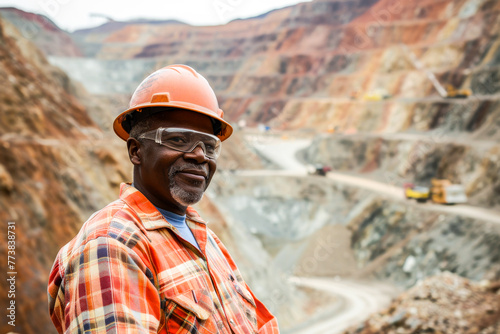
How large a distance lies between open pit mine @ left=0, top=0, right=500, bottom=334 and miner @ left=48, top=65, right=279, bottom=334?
691 centimetres

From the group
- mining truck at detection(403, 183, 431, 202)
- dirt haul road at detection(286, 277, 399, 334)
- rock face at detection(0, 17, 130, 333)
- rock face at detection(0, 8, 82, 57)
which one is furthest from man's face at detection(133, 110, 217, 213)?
rock face at detection(0, 8, 82, 57)

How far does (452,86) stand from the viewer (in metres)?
45.3

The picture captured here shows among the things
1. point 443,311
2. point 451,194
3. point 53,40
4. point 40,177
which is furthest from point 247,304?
point 53,40

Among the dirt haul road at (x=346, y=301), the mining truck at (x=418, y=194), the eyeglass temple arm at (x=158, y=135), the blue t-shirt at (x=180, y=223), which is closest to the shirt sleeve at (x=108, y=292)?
the blue t-shirt at (x=180, y=223)

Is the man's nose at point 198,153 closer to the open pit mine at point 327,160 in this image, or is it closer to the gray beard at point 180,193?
Result: the gray beard at point 180,193

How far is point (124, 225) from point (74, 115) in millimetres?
17258

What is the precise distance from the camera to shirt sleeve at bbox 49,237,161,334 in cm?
170

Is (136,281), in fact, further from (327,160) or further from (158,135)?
(327,160)

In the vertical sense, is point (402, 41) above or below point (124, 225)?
above

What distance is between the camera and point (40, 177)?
1168 centimetres

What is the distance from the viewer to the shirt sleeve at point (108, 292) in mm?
1702

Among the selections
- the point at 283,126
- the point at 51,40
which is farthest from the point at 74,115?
the point at 51,40

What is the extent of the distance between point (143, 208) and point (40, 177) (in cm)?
1072

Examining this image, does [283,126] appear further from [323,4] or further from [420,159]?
Answer: [323,4]
